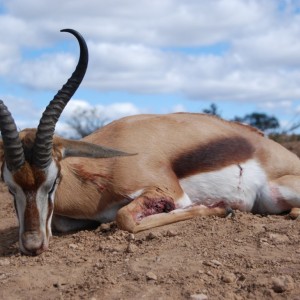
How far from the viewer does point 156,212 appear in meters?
6.65

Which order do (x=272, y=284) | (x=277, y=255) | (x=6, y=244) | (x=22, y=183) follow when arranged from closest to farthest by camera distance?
(x=272, y=284) < (x=277, y=255) < (x=22, y=183) < (x=6, y=244)

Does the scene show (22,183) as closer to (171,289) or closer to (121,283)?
(121,283)

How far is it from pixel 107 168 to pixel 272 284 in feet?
9.68

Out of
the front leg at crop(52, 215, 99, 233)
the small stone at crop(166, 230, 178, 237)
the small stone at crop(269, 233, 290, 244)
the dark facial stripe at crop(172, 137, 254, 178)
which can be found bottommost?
the front leg at crop(52, 215, 99, 233)

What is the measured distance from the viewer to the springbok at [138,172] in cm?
581

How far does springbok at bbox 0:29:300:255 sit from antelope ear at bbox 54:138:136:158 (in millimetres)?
10

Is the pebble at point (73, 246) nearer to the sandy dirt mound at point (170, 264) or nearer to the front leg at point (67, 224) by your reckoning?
the sandy dirt mound at point (170, 264)

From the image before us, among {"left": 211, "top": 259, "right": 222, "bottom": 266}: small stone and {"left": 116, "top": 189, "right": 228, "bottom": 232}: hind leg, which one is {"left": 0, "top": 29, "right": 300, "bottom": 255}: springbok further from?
{"left": 211, "top": 259, "right": 222, "bottom": 266}: small stone

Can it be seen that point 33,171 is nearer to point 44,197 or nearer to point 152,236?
point 44,197

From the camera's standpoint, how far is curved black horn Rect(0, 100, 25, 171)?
5727 mm

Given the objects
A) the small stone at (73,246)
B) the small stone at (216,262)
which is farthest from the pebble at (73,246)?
the small stone at (216,262)

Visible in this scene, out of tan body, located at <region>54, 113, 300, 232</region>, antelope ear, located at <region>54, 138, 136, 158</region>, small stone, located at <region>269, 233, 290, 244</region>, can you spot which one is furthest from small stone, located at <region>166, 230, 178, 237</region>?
antelope ear, located at <region>54, 138, 136, 158</region>

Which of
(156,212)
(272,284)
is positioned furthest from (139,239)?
(272,284)

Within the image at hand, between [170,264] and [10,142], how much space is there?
6.24ft
